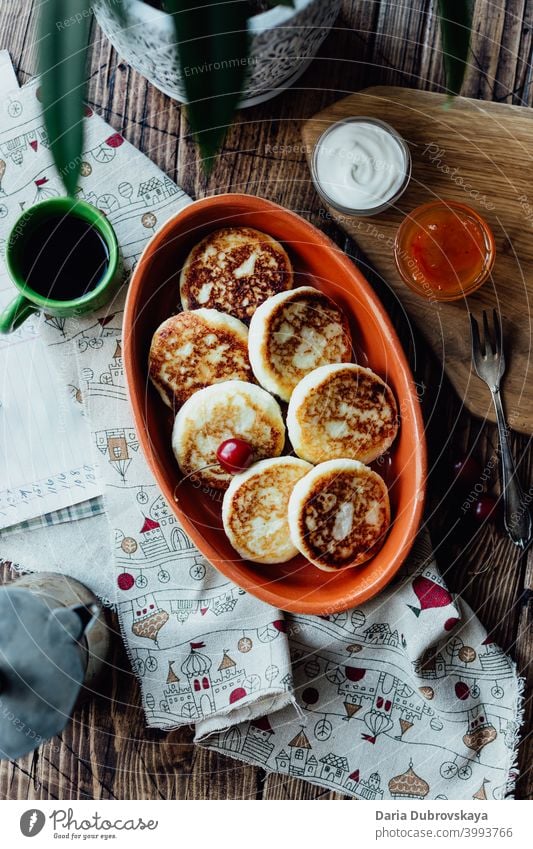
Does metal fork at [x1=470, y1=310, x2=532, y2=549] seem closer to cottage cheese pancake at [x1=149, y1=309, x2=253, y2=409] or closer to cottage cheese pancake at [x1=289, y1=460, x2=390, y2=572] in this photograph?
cottage cheese pancake at [x1=289, y1=460, x2=390, y2=572]

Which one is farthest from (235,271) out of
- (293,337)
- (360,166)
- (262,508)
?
(262,508)

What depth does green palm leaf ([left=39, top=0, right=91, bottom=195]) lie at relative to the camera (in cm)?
59

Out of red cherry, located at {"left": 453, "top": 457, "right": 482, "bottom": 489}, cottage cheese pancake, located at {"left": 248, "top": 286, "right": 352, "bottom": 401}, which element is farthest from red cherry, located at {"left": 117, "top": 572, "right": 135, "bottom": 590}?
red cherry, located at {"left": 453, "top": 457, "right": 482, "bottom": 489}

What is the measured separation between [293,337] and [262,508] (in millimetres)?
258

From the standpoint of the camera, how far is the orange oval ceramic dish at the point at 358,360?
105 cm

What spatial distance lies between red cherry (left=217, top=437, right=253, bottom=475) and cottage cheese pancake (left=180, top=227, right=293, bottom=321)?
0.66 feet

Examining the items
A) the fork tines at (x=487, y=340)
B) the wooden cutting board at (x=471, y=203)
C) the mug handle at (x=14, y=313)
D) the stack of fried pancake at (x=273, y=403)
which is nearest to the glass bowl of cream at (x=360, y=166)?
the wooden cutting board at (x=471, y=203)

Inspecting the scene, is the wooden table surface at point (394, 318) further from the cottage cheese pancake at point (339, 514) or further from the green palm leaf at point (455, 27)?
the green palm leaf at point (455, 27)

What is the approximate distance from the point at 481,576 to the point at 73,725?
70 cm

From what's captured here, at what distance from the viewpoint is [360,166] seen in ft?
3.66

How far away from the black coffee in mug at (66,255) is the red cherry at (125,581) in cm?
43

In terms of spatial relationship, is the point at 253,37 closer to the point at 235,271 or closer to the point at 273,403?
the point at 235,271

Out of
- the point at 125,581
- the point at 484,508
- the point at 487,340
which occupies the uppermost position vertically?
the point at 487,340
